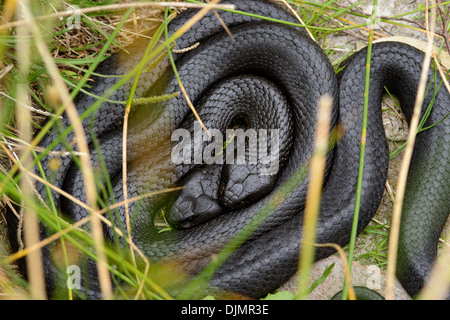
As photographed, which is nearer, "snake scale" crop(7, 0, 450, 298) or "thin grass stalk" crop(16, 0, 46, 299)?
"thin grass stalk" crop(16, 0, 46, 299)

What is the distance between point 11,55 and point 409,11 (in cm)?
415

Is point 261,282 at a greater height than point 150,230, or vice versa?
point 150,230

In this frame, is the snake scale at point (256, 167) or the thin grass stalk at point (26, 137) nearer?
the thin grass stalk at point (26, 137)

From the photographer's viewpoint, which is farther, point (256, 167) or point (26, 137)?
point (256, 167)

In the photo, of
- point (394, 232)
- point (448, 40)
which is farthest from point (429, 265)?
point (448, 40)

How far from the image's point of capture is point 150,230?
13.3 ft

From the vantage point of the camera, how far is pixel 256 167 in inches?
161

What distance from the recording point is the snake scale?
3746 millimetres

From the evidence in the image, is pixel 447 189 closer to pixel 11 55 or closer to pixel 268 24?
pixel 268 24

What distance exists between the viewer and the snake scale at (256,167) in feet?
12.3

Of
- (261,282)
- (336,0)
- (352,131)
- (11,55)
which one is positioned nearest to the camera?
(11,55)

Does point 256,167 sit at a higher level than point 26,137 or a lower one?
lower
